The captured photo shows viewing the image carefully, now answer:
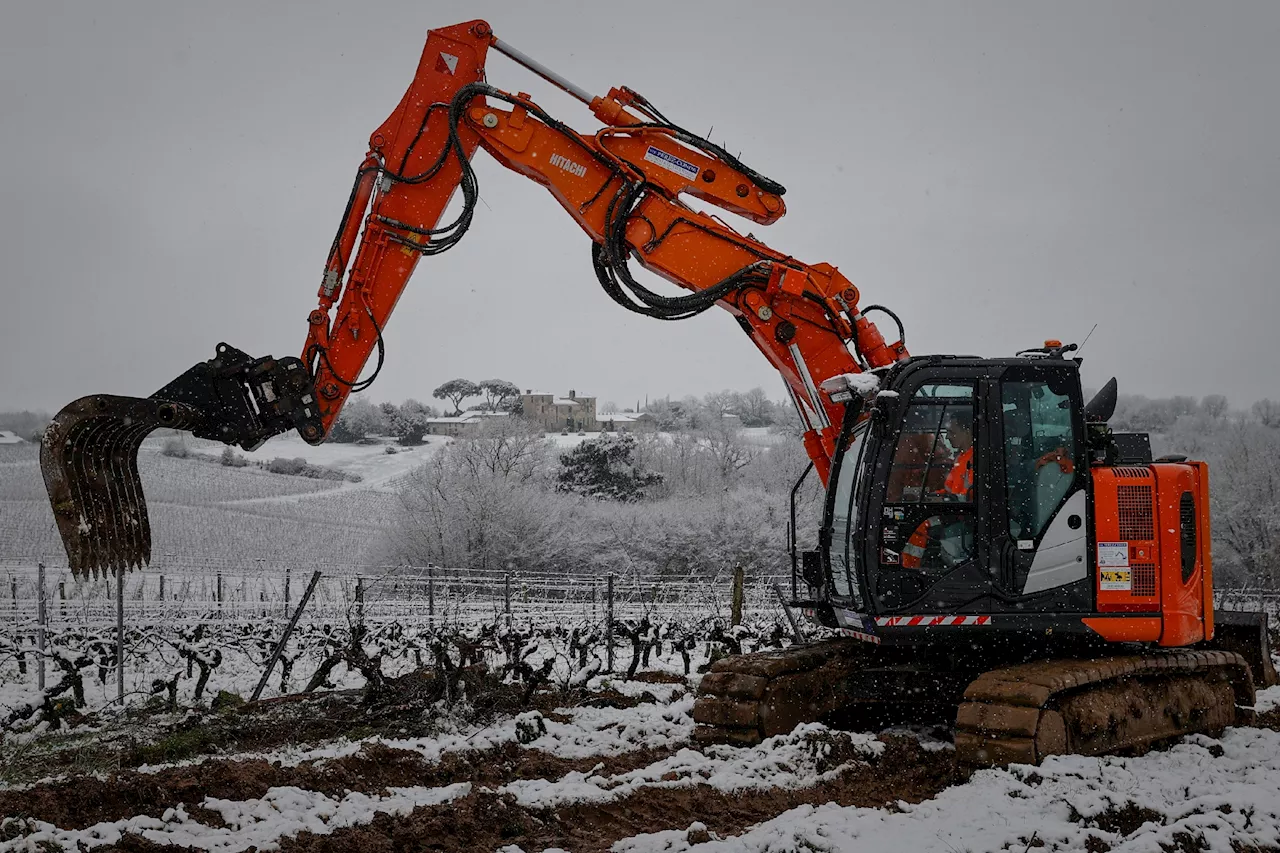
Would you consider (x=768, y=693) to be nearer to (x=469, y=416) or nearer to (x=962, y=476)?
(x=962, y=476)

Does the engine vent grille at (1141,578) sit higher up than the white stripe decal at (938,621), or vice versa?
the engine vent grille at (1141,578)

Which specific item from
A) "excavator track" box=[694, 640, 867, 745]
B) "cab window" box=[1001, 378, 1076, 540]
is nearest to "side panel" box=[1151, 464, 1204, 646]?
"cab window" box=[1001, 378, 1076, 540]

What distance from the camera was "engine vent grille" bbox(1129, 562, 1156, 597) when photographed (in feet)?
21.8

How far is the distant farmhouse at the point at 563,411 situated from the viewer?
2063 inches

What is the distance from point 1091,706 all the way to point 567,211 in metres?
4.70

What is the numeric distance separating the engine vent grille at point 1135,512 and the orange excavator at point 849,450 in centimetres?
1

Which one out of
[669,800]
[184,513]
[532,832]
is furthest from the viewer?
[184,513]

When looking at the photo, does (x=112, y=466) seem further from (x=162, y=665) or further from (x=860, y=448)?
(x=162, y=665)

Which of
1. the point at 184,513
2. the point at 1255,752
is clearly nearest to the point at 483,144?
the point at 1255,752

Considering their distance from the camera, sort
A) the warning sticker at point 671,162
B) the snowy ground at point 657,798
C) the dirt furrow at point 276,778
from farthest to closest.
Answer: the warning sticker at point 671,162
the dirt furrow at point 276,778
the snowy ground at point 657,798

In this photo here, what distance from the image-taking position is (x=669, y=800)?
5551 millimetres

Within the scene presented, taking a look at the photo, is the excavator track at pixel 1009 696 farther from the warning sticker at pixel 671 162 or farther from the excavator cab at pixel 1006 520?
the warning sticker at pixel 671 162

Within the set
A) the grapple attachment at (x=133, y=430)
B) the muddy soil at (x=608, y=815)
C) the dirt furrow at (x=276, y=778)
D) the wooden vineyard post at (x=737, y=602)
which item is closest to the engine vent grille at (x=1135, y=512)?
the muddy soil at (x=608, y=815)

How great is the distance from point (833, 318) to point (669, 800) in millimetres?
3500
